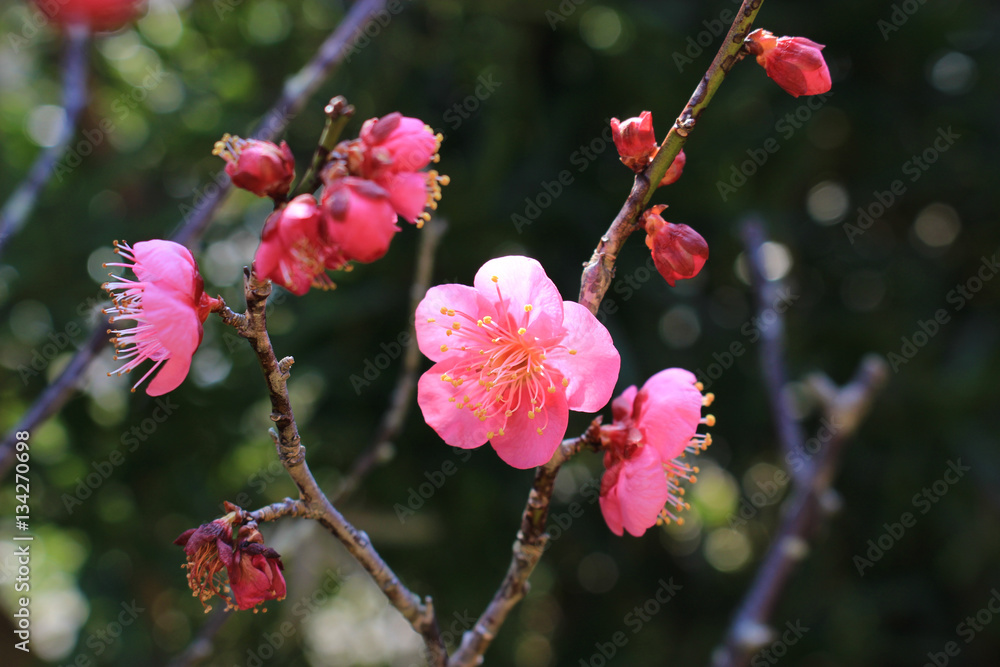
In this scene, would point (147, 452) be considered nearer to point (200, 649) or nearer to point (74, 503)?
point (74, 503)

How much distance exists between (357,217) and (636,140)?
29 centimetres

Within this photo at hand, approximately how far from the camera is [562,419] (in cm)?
75

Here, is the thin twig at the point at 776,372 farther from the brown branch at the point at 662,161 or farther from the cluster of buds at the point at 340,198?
the cluster of buds at the point at 340,198

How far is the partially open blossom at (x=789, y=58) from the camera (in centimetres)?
70

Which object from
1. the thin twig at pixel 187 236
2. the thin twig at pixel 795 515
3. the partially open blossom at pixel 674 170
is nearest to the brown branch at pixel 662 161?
the partially open blossom at pixel 674 170

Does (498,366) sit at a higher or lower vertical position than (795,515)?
higher

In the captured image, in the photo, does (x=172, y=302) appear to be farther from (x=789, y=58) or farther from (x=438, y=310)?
(x=789, y=58)

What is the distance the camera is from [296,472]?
0.61 m

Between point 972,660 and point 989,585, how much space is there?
1.05 ft

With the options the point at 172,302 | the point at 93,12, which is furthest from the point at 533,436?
A: the point at 93,12

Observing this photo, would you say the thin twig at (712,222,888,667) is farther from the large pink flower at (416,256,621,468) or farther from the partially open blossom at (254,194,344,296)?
the partially open blossom at (254,194,344,296)

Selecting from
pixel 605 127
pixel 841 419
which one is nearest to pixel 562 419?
pixel 841 419

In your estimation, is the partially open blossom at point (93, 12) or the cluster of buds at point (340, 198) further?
the partially open blossom at point (93, 12)

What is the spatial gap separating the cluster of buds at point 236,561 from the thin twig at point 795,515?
2.83 ft
